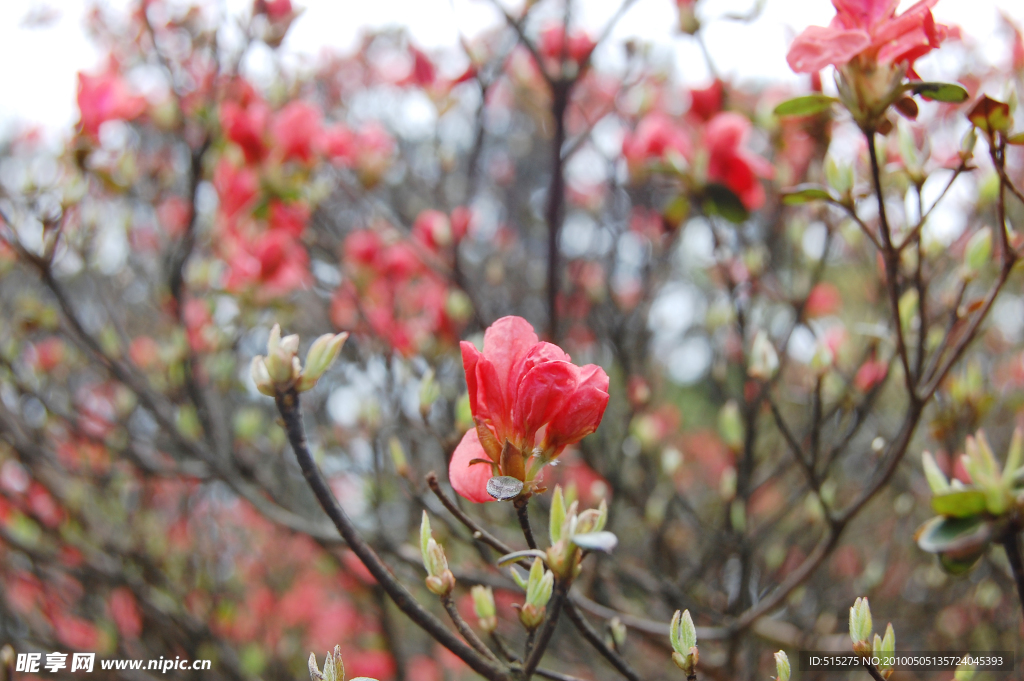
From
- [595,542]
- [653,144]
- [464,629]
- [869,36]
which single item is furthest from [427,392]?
[653,144]

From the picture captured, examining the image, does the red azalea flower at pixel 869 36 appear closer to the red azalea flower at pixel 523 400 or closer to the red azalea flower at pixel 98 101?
the red azalea flower at pixel 523 400

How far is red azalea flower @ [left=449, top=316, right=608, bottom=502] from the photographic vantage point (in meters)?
0.64

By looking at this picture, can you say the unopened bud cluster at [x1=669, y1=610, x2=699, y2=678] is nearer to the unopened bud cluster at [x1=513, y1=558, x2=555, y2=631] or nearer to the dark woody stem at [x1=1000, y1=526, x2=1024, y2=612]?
the unopened bud cluster at [x1=513, y1=558, x2=555, y2=631]

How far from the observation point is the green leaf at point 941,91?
0.79 meters

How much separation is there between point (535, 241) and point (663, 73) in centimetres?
194

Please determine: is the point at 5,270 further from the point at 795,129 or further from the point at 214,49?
the point at 795,129

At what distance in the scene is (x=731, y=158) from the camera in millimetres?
1498

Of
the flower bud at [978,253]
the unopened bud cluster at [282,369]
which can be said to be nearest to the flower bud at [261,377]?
the unopened bud cluster at [282,369]

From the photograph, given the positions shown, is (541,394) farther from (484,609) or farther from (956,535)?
(956,535)

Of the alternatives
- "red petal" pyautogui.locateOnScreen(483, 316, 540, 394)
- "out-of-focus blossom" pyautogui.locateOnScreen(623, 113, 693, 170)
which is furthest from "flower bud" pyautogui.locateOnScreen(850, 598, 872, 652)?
"out-of-focus blossom" pyautogui.locateOnScreen(623, 113, 693, 170)

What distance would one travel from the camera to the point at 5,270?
2154mm

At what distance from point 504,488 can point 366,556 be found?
15cm

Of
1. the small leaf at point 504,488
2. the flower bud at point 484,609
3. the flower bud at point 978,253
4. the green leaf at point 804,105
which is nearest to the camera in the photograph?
the small leaf at point 504,488

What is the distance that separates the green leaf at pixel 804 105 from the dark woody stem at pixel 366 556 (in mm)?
784
